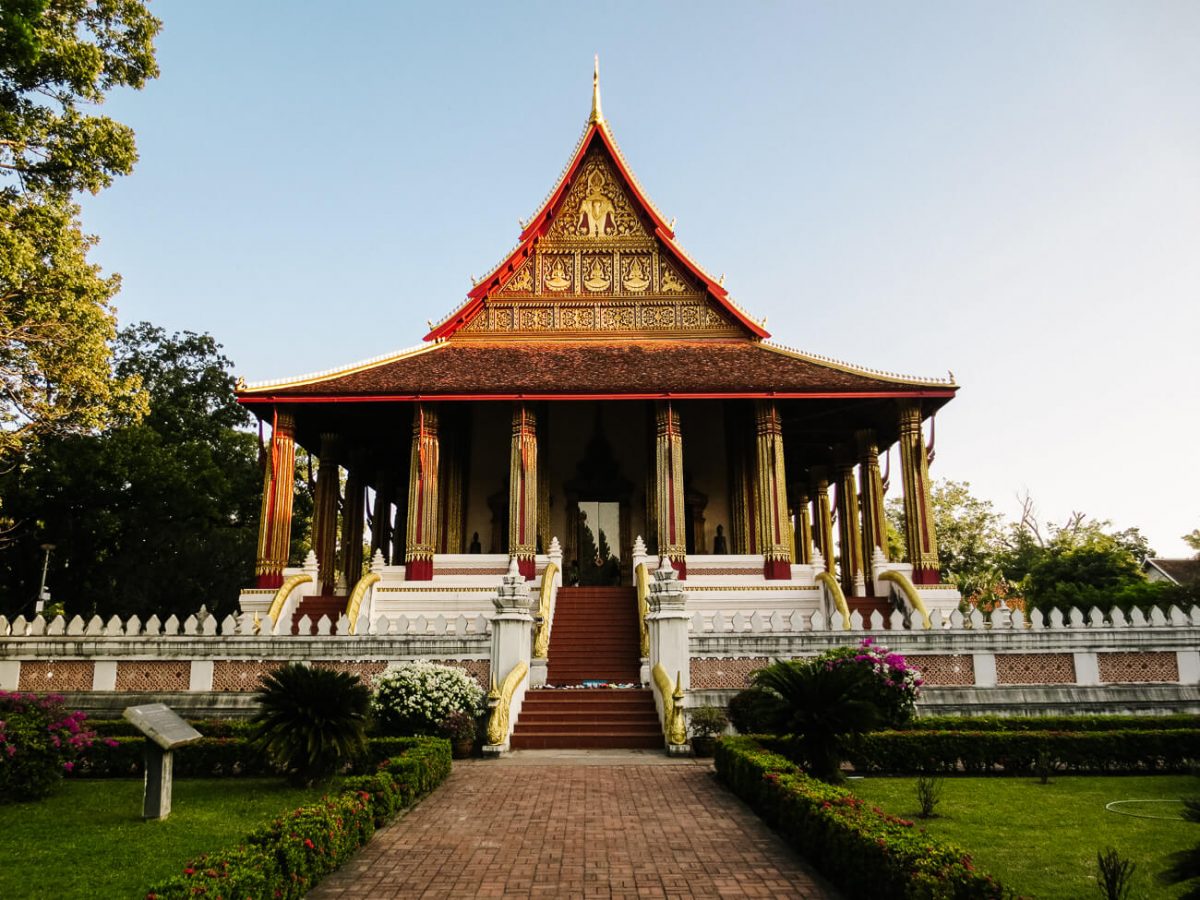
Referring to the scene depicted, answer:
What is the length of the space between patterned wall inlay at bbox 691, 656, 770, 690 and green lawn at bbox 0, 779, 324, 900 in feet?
18.3

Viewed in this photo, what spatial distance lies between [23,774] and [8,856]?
2.37 metres

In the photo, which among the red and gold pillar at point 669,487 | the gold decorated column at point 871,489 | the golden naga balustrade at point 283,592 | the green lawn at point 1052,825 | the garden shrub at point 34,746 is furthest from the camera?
the gold decorated column at point 871,489

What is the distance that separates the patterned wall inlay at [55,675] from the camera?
43.7 feet

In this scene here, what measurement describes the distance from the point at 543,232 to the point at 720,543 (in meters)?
9.63

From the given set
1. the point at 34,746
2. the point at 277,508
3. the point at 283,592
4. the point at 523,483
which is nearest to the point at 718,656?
the point at 34,746

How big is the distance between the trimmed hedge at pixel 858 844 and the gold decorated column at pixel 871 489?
1571 cm

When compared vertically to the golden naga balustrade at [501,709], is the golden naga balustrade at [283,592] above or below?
above

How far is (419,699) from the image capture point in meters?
11.0

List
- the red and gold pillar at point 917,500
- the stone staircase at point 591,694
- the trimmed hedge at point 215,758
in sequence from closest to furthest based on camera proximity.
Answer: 1. the trimmed hedge at point 215,758
2. the stone staircase at point 591,694
3. the red and gold pillar at point 917,500

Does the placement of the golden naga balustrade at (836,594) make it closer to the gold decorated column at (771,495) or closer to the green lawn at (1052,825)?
the gold decorated column at (771,495)

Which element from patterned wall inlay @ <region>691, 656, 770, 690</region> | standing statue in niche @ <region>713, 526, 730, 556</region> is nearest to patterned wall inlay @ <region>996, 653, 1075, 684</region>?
patterned wall inlay @ <region>691, 656, 770, 690</region>

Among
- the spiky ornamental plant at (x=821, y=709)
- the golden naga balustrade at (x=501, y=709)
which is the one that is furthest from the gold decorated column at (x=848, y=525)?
the spiky ornamental plant at (x=821, y=709)

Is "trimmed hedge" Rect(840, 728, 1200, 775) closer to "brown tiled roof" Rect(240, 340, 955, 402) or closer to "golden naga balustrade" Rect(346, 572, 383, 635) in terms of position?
"golden naga balustrade" Rect(346, 572, 383, 635)

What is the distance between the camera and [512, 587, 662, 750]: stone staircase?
11.7 metres
